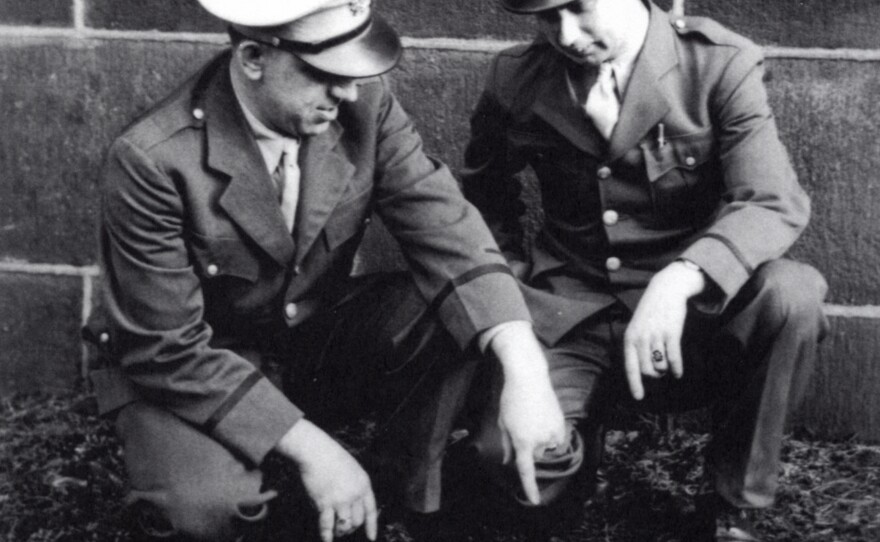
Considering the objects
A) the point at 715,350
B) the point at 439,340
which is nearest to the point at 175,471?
A: the point at 439,340

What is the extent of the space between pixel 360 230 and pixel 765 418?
116 centimetres

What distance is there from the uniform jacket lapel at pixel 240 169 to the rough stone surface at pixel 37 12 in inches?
52.8

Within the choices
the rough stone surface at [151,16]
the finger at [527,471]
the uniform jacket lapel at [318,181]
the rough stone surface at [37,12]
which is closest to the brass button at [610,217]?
the uniform jacket lapel at [318,181]

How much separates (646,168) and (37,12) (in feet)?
7.26

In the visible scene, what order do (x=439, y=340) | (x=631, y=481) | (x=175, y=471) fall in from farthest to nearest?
(x=631, y=481) < (x=439, y=340) < (x=175, y=471)

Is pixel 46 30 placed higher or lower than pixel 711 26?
lower

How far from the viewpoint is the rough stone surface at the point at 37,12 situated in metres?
4.09

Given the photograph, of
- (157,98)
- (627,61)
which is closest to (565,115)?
(627,61)

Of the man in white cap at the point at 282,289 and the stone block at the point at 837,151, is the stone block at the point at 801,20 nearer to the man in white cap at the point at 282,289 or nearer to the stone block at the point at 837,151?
the stone block at the point at 837,151

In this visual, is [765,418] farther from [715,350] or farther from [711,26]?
[711,26]

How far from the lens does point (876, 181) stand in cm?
372

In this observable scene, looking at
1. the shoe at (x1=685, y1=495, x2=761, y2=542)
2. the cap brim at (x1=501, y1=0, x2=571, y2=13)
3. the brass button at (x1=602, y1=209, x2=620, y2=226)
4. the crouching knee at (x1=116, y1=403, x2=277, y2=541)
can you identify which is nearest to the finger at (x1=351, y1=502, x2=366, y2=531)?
→ the crouching knee at (x1=116, y1=403, x2=277, y2=541)

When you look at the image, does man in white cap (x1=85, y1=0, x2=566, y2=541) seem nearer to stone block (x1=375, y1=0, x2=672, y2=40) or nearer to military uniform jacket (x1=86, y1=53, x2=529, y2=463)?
military uniform jacket (x1=86, y1=53, x2=529, y2=463)

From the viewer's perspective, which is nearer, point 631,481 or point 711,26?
point 711,26
